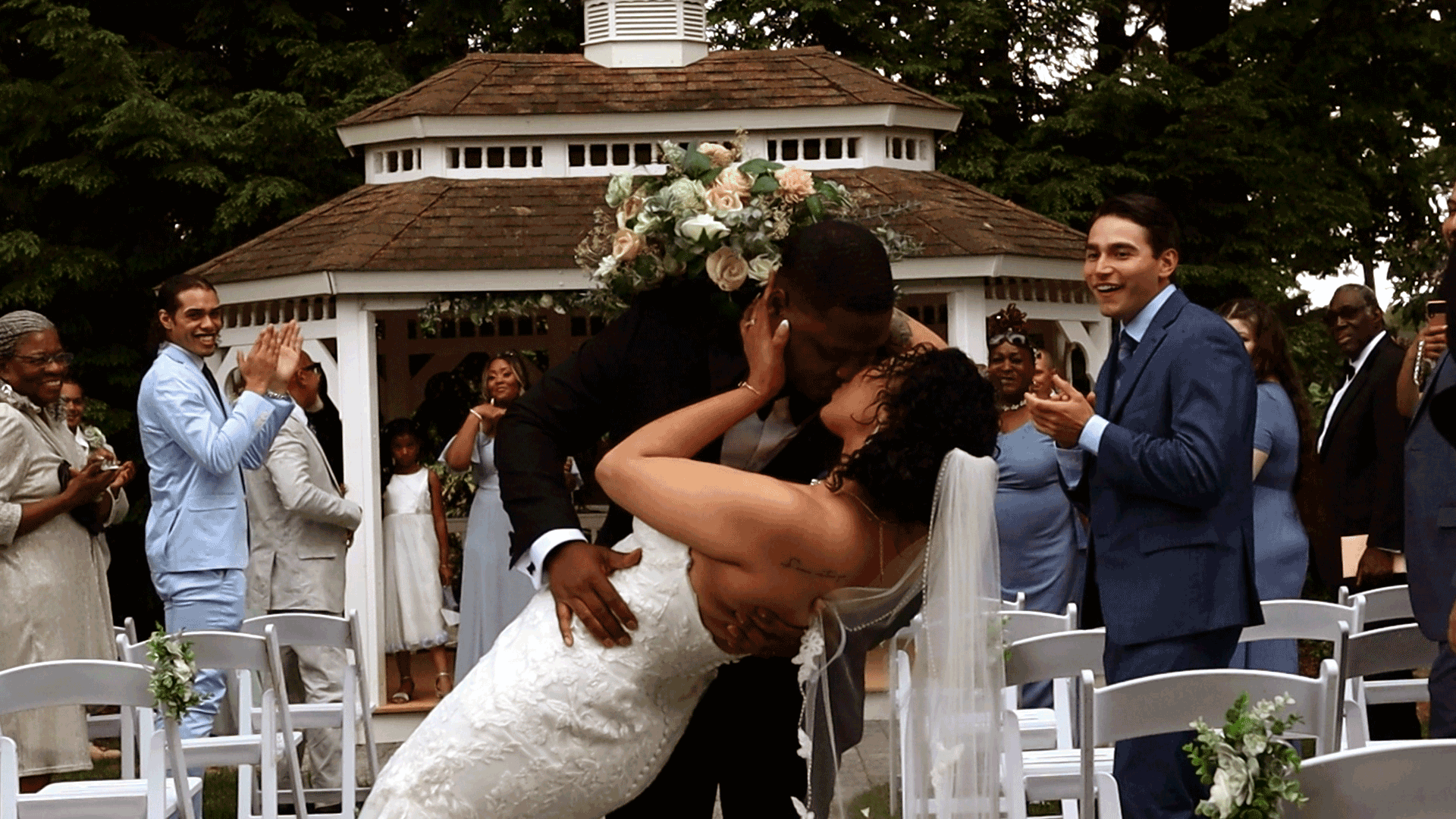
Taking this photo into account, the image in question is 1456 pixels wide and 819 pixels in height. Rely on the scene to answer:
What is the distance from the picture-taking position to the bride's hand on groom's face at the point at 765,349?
148 inches

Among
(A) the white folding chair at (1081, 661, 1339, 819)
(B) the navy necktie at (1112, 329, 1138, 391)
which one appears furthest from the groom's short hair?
(B) the navy necktie at (1112, 329, 1138, 391)

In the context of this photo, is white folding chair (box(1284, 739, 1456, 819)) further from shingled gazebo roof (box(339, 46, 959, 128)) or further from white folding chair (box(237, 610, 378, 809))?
shingled gazebo roof (box(339, 46, 959, 128))

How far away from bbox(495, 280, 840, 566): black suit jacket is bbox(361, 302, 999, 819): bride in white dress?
0.33 m

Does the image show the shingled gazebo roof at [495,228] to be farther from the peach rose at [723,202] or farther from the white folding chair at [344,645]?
the peach rose at [723,202]

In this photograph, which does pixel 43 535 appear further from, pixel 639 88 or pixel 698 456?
pixel 639 88

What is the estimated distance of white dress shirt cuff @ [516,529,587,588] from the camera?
3.95m

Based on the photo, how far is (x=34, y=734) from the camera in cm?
791

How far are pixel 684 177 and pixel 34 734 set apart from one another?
492cm

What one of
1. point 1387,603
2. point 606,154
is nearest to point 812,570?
point 1387,603

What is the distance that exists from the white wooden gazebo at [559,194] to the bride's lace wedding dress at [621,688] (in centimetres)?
779

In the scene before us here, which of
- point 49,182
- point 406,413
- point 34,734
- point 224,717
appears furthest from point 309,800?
point 49,182

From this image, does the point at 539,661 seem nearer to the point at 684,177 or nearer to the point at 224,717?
the point at 684,177

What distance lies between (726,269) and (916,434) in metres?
0.60

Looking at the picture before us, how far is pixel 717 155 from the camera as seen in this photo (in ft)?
14.4
